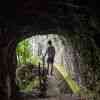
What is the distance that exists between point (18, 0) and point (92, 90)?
4181 millimetres

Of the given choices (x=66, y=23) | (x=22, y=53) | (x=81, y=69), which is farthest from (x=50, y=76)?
(x=66, y=23)

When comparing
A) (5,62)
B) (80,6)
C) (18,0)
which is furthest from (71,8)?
(5,62)

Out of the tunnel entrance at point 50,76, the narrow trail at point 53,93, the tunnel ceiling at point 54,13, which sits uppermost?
the tunnel ceiling at point 54,13

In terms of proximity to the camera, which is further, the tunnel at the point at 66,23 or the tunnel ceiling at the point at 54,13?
the tunnel at the point at 66,23

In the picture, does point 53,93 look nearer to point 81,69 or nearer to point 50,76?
point 50,76

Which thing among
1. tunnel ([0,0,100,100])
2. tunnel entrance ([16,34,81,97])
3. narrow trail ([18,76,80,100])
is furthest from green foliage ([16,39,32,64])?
tunnel ([0,0,100,100])

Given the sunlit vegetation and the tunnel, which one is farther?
the sunlit vegetation

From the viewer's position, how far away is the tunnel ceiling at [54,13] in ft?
16.6

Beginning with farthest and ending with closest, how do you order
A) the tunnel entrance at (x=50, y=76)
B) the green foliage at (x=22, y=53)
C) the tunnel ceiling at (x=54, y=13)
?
the green foliage at (x=22, y=53)
the tunnel entrance at (x=50, y=76)
the tunnel ceiling at (x=54, y=13)

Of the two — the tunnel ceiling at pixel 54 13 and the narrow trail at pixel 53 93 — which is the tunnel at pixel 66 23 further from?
the narrow trail at pixel 53 93

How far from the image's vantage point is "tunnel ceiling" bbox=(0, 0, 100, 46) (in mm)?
5066

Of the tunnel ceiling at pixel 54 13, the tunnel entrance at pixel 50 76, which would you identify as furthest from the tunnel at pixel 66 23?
the tunnel entrance at pixel 50 76

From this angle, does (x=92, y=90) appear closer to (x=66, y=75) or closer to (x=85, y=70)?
(x=85, y=70)

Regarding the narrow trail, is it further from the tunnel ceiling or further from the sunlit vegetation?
the tunnel ceiling
